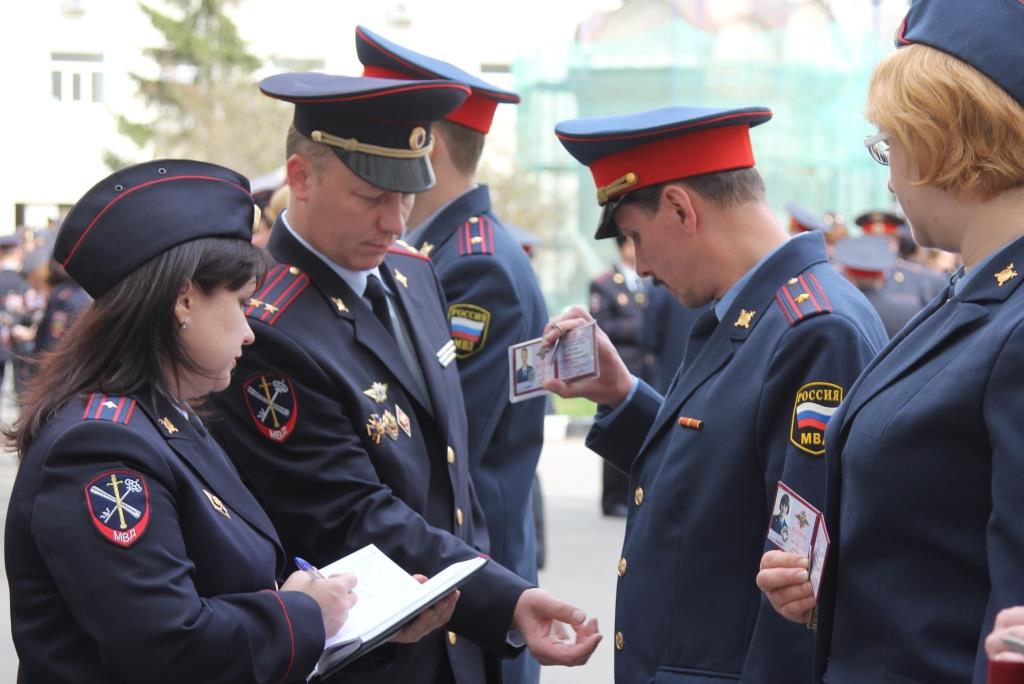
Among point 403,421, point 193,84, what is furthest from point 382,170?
point 193,84

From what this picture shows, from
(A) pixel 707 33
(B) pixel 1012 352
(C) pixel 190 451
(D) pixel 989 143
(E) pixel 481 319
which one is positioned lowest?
(A) pixel 707 33

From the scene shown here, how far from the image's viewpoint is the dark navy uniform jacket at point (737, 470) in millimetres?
2891

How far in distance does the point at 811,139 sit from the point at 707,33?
2.09 m

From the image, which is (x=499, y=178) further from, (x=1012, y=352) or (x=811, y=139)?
(x=1012, y=352)

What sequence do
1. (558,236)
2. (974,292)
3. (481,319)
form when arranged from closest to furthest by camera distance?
(974,292)
(481,319)
(558,236)

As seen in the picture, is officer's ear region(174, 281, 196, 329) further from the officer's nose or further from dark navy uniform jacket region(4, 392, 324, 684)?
the officer's nose

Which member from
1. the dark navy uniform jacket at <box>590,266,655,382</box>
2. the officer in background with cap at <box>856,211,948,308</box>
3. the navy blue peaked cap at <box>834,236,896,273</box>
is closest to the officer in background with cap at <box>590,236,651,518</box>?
the dark navy uniform jacket at <box>590,266,655,382</box>

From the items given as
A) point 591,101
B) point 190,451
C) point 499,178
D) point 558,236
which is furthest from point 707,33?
point 190,451

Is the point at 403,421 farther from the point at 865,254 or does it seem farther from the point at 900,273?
the point at 900,273

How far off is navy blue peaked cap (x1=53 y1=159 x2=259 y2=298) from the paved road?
2.20 m

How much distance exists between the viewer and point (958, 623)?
2197mm

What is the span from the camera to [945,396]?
7.13 feet

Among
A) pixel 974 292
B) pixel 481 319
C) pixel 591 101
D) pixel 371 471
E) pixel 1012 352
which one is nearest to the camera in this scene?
pixel 1012 352

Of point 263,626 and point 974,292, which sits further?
point 263,626
